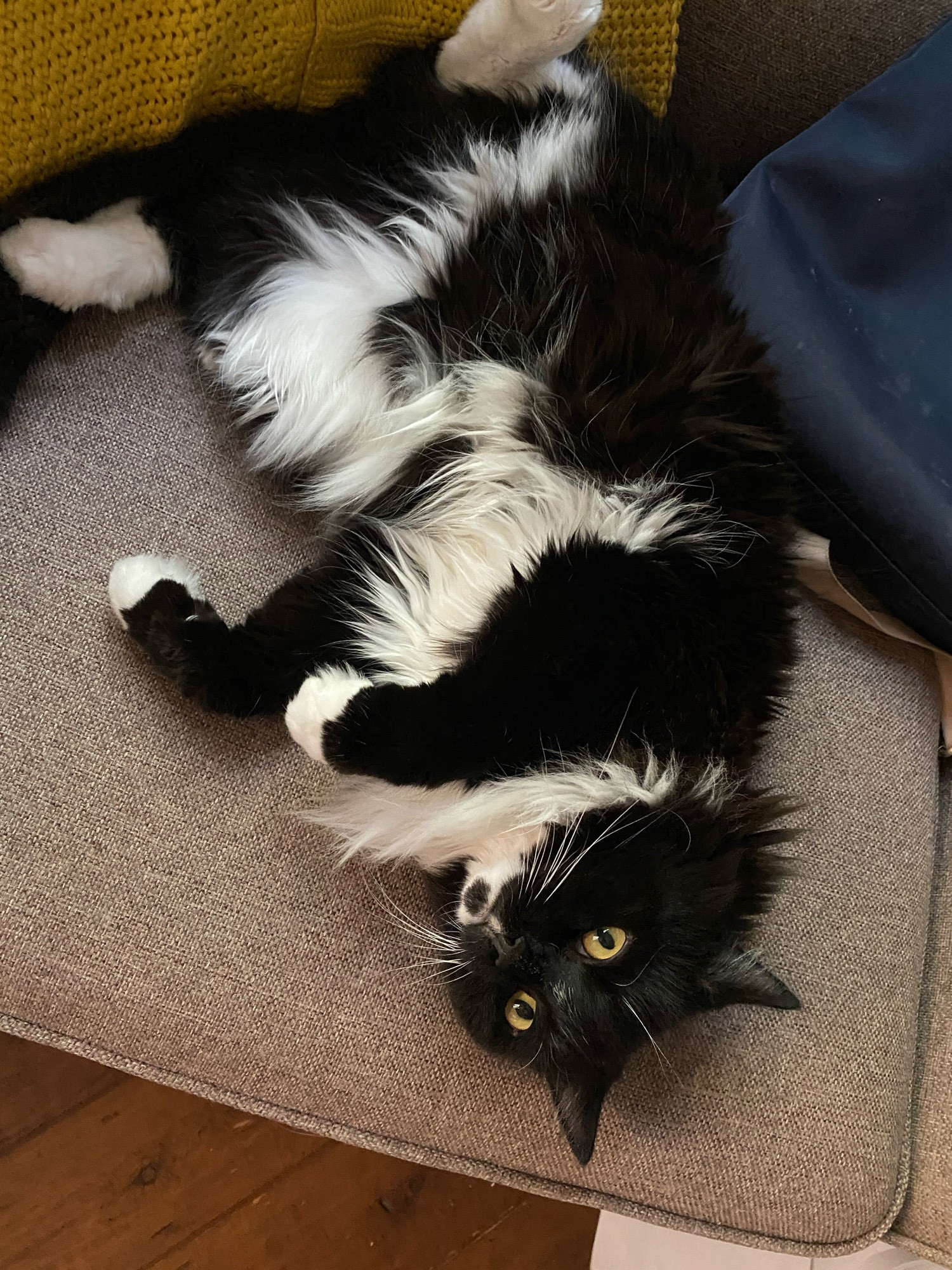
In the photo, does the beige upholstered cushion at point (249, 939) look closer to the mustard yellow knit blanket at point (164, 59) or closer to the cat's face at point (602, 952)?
the cat's face at point (602, 952)

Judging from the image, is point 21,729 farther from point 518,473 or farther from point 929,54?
point 929,54

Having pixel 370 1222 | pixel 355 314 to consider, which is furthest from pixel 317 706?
pixel 370 1222

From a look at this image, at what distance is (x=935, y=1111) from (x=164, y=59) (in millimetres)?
1644

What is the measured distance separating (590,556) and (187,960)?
676 millimetres

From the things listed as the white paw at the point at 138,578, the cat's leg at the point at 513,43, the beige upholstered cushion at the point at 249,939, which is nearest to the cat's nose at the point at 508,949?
the beige upholstered cushion at the point at 249,939

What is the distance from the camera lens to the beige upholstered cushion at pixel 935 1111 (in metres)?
1.14

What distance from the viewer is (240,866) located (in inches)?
42.4

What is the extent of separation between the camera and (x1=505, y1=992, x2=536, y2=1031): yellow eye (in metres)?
1.07

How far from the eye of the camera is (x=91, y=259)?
113cm

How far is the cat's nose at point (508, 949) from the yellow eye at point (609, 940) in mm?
84

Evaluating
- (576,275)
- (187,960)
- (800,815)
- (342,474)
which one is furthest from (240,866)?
(576,275)

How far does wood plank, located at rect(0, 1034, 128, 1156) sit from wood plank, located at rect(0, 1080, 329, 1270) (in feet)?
0.06

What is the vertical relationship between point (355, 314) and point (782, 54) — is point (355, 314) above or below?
below

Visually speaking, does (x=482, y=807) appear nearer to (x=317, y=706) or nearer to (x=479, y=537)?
(x=317, y=706)
